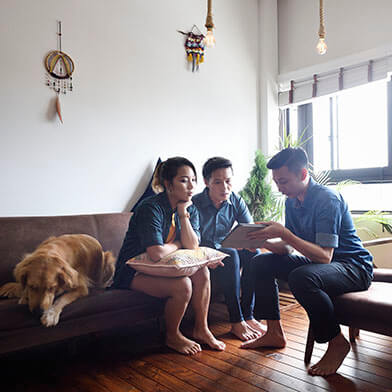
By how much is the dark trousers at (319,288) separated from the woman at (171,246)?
14.0 inches

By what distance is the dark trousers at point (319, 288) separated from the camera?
1736 mm

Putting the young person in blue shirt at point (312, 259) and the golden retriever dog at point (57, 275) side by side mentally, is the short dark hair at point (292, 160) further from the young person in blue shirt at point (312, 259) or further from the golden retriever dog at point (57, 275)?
the golden retriever dog at point (57, 275)

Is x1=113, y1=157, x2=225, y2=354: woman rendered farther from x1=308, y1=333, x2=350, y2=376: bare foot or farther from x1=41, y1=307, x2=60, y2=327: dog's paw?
x1=308, y1=333, x2=350, y2=376: bare foot

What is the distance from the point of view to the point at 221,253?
2.25m

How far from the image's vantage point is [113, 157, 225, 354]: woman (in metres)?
2.08

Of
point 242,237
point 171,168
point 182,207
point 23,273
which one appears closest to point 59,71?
point 171,168

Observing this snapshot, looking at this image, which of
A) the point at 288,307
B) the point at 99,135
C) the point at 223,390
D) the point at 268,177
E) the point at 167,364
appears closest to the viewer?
the point at 223,390

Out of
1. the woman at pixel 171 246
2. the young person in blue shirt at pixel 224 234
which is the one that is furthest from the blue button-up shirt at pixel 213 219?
the woman at pixel 171 246

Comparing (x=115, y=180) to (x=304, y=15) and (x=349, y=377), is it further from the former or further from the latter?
(x=304, y=15)

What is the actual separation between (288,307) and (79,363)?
5.19 ft

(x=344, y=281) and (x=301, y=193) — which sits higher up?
(x=301, y=193)

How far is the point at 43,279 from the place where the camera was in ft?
6.03

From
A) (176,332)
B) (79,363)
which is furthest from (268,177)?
(79,363)

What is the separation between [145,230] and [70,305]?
1.70 ft
